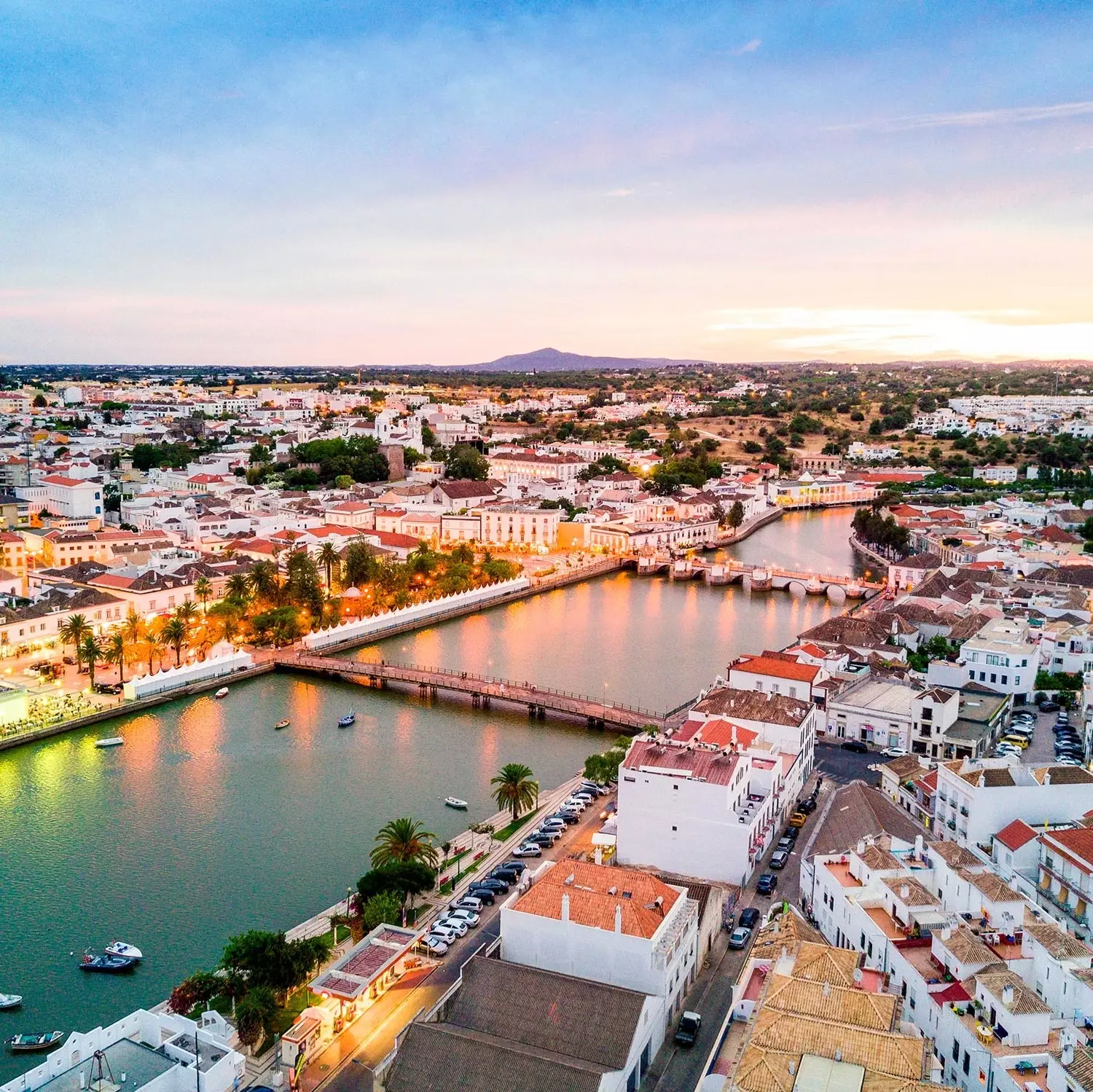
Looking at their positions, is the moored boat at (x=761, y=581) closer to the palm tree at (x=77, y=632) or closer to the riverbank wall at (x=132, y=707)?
the riverbank wall at (x=132, y=707)

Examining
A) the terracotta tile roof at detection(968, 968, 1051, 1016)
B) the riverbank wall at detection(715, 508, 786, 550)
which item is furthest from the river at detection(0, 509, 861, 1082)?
the riverbank wall at detection(715, 508, 786, 550)

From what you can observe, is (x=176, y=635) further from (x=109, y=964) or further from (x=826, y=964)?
(x=826, y=964)

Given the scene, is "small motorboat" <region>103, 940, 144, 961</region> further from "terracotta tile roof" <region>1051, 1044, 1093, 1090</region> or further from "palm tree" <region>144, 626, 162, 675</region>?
"palm tree" <region>144, 626, 162, 675</region>

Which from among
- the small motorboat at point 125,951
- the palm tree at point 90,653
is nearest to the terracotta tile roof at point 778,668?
the small motorboat at point 125,951

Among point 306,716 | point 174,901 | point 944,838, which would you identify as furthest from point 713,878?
point 306,716

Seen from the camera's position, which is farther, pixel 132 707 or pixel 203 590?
pixel 203 590

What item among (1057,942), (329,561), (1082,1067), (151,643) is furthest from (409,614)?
(1082,1067)
